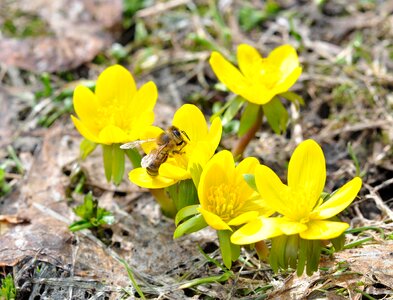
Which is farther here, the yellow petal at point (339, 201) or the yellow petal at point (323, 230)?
the yellow petal at point (339, 201)

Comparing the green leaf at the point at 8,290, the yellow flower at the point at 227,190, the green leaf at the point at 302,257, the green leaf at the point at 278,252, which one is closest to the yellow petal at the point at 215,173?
the yellow flower at the point at 227,190

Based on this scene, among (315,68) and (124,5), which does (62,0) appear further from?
(315,68)

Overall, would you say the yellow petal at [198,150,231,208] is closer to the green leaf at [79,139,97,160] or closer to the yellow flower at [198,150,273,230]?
the yellow flower at [198,150,273,230]

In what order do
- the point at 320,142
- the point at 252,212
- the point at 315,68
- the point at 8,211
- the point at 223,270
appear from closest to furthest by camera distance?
the point at 252,212, the point at 223,270, the point at 8,211, the point at 320,142, the point at 315,68

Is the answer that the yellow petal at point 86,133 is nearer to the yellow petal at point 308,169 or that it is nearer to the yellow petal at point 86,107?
the yellow petal at point 86,107

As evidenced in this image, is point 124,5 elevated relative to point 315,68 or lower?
elevated

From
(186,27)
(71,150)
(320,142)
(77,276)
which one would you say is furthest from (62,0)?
(77,276)
